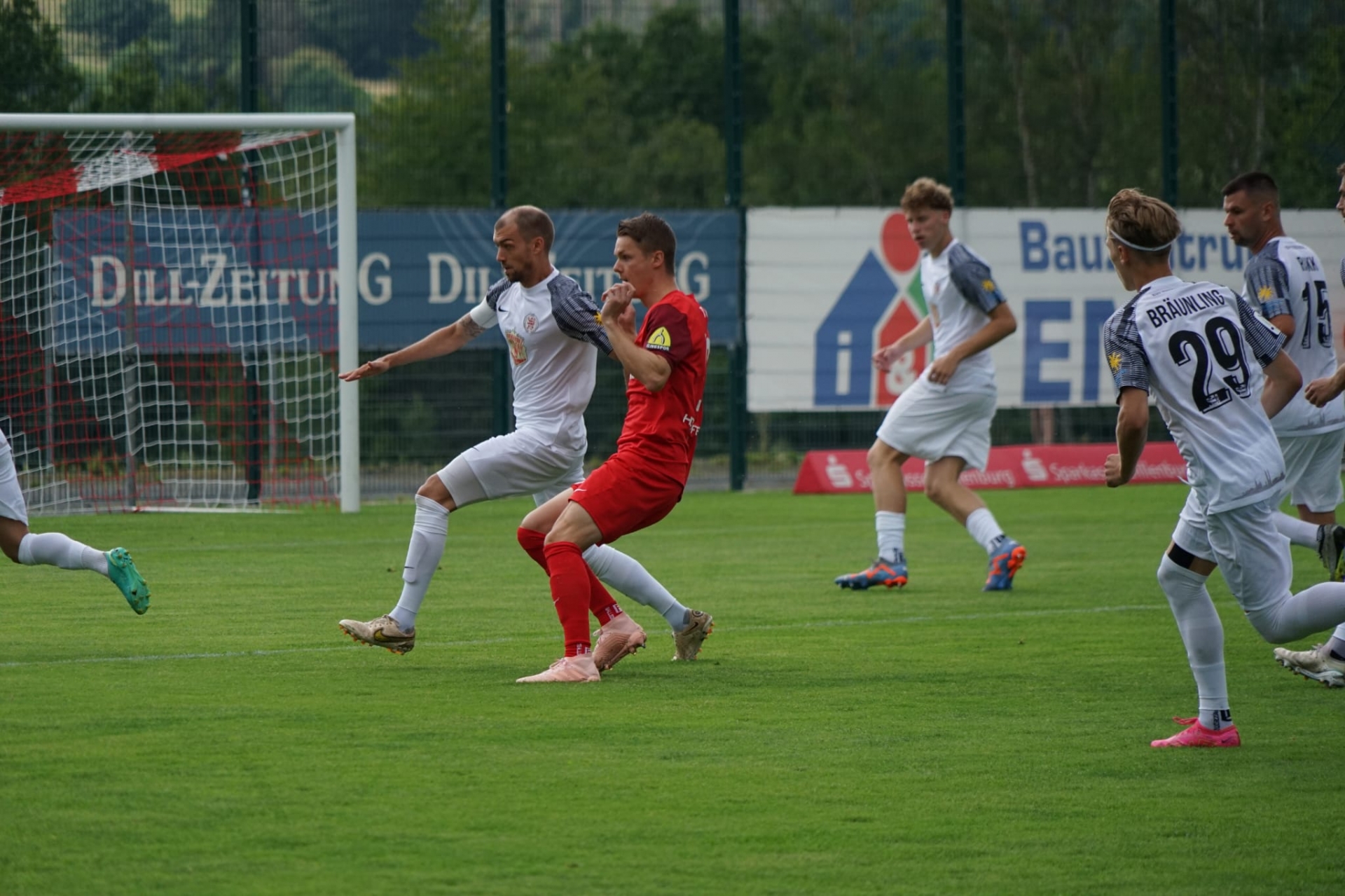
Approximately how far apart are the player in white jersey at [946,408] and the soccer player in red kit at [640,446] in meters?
3.65

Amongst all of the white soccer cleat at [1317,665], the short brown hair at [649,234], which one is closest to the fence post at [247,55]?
the short brown hair at [649,234]

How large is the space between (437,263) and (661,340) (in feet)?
35.1

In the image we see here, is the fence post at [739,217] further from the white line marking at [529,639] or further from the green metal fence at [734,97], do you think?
the white line marking at [529,639]

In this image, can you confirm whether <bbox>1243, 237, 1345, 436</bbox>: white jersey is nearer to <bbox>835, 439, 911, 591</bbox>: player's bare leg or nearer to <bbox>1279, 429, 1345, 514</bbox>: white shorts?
<bbox>1279, 429, 1345, 514</bbox>: white shorts

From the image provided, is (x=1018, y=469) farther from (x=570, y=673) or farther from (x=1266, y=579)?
(x=1266, y=579)

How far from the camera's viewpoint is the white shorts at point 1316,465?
29.0 ft

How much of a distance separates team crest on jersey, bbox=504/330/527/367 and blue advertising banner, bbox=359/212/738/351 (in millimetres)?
9205

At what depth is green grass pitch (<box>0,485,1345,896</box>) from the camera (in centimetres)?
440

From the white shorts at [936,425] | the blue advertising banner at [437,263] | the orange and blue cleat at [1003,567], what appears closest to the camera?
the orange and blue cleat at [1003,567]

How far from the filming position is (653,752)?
18.7ft

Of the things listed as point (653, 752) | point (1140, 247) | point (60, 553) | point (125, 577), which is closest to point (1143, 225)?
point (1140, 247)

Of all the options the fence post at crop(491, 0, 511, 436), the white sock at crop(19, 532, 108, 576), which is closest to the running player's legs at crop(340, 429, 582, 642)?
the white sock at crop(19, 532, 108, 576)

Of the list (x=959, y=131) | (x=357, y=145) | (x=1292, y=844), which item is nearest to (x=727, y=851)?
(x=1292, y=844)

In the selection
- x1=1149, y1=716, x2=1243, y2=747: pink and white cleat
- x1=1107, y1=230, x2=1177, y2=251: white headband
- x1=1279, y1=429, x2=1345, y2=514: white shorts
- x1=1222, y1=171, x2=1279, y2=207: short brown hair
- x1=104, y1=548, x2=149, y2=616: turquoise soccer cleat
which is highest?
x1=1222, y1=171, x2=1279, y2=207: short brown hair
